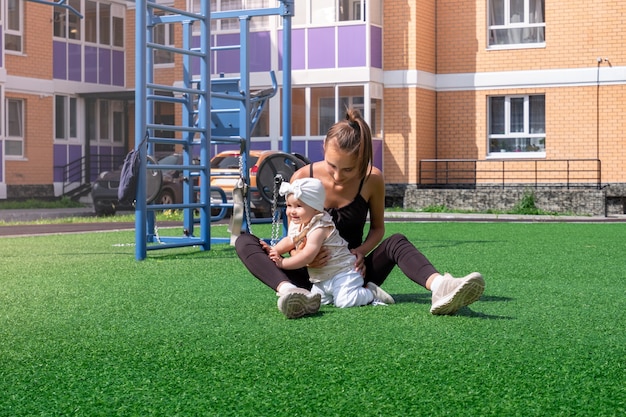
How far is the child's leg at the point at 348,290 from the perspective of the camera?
5793 millimetres

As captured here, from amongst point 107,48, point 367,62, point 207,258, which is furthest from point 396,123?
point 207,258

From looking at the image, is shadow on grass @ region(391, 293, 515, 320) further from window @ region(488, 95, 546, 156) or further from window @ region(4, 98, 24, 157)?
window @ region(4, 98, 24, 157)

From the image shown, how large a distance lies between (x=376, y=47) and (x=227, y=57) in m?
4.02

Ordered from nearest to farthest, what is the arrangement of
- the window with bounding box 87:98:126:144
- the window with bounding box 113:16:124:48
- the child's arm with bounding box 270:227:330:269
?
the child's arm with bounding box 270:227:330:269, the window with bounding box 87:98:126:144, the window with bounding box 113:16:124:48

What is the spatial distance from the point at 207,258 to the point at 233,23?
17.9 meters

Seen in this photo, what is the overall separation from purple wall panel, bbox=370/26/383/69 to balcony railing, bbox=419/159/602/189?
277 centimetres

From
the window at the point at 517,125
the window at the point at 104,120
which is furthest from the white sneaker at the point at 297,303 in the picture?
the window at the point at 104,120

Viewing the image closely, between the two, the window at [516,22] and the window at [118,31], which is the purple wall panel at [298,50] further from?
the window at [118,31]

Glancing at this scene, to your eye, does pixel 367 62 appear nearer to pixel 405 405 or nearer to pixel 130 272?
pixel 130 272

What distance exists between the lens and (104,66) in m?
32.2

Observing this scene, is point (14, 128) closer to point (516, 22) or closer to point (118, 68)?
point (118, 68)

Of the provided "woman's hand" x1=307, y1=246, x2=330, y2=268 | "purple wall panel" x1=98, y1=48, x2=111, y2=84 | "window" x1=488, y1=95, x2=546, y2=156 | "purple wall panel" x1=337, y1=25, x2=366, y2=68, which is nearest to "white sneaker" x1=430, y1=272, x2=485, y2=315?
"woman's hand" x1=307, y1=246, x2=330, y2=268

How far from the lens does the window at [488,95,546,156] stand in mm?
25594

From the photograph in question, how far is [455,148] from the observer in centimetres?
2653
